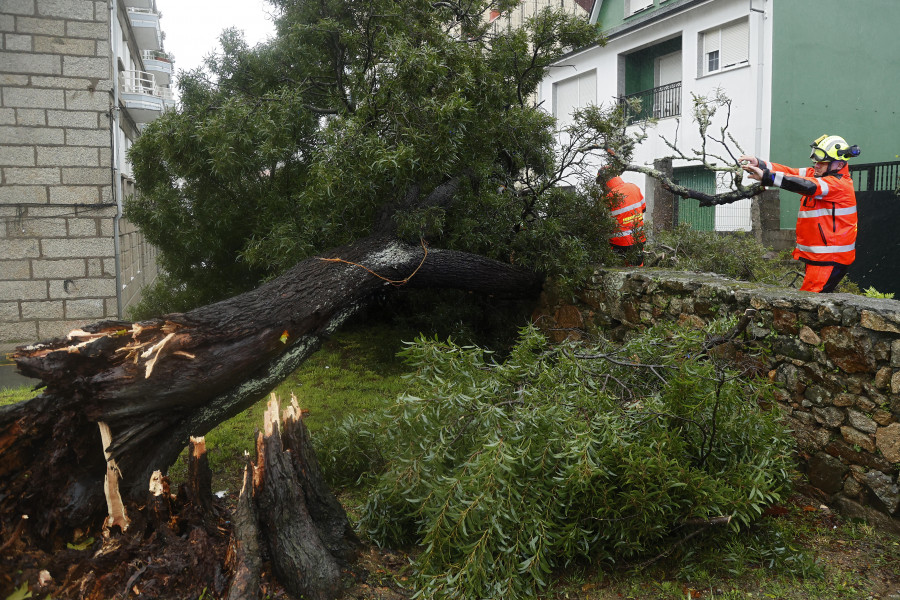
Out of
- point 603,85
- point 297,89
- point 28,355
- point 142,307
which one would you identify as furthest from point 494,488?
point 603,85

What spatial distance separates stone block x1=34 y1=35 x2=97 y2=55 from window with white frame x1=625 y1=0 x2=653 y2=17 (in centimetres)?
1358

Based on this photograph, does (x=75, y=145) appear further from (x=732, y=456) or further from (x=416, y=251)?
(x=732, y=456)

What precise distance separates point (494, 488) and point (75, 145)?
932 cm

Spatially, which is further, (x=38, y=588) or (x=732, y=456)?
(x=732, y=456)

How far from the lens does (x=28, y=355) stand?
3.37 m

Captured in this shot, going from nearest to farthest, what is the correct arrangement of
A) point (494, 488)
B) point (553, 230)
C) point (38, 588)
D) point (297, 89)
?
point (38, 588) < point (494, 488) < point (553, 230) < point (297, 89)

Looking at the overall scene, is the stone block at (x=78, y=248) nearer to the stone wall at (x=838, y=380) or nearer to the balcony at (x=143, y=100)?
the balcony at (x=143, y=100)

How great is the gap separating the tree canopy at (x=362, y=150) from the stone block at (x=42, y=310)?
2.04 metres

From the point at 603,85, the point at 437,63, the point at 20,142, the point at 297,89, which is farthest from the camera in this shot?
the point at 603,85

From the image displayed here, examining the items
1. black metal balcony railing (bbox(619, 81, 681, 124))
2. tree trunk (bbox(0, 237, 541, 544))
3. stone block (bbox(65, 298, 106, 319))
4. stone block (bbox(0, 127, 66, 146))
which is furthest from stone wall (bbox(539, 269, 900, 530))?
black metal balcony railing (bbox(619, 81, 681, 124))

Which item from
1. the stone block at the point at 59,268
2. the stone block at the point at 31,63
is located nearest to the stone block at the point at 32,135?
the stone block at the point at 31,63

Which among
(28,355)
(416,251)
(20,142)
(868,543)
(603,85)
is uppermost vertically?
(603,85)

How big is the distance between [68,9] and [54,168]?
7.67 ft

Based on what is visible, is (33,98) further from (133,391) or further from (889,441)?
(889,441)
